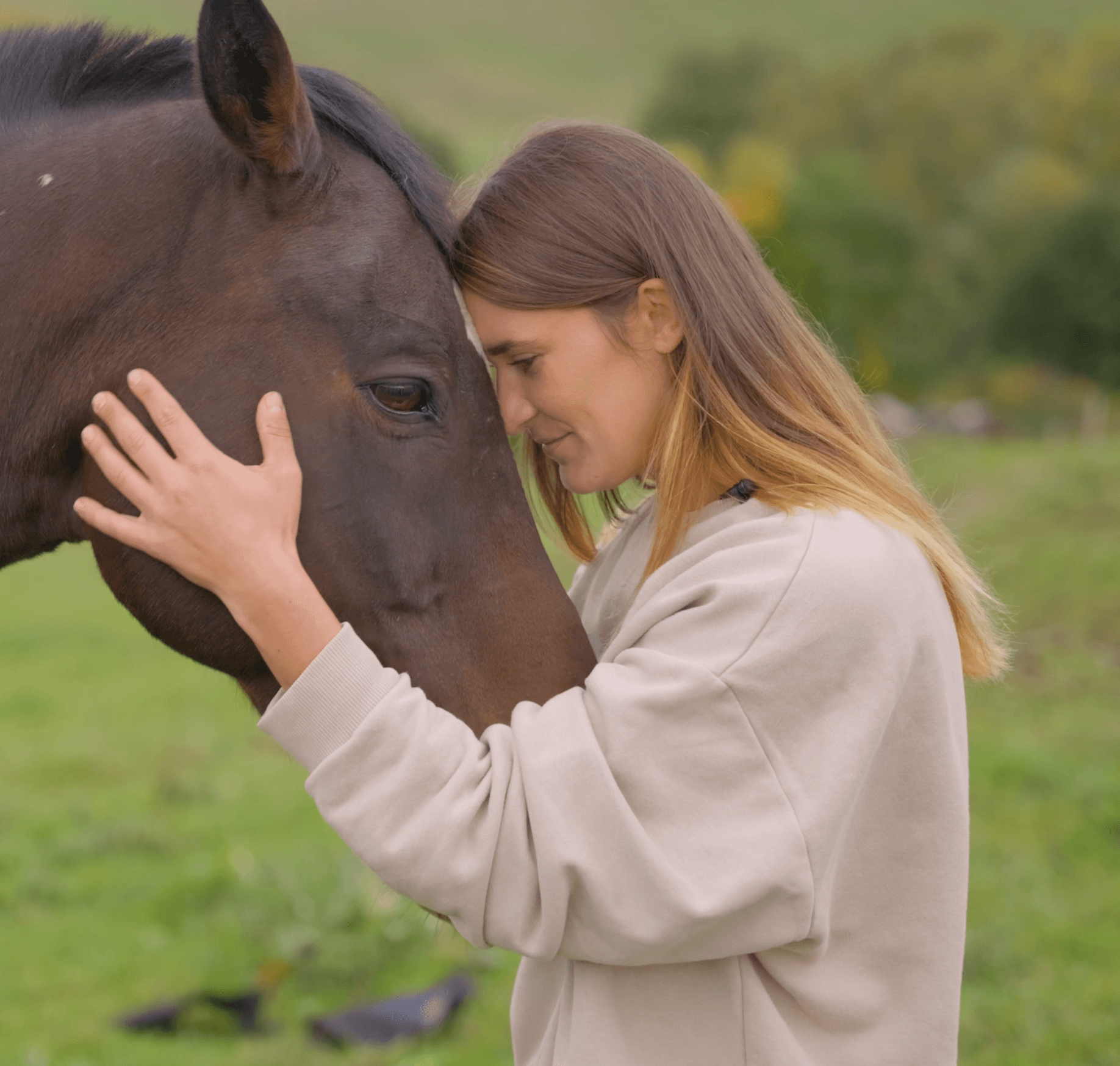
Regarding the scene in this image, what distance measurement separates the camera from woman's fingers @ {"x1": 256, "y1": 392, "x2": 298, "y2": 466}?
1.67m

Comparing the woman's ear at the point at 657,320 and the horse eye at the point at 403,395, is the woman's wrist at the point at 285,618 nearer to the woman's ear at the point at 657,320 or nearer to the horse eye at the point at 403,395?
the horse eye at the point at 403,395

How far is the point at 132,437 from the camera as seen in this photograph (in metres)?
1.68

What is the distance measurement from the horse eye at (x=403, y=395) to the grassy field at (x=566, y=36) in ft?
227

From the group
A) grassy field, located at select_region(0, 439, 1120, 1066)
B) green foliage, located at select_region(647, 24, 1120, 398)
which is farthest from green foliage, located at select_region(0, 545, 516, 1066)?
green foliage, located at select_region(647, 24, 1120, 398)

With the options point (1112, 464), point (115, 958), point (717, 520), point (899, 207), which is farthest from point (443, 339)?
point (899, 207)

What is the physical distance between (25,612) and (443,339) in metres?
12.7

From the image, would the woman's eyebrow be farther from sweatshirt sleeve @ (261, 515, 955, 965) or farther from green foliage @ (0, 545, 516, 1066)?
green foliage @ (0, 545, 516, 1066)

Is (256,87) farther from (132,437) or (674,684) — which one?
(674,684)

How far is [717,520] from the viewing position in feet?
5.65

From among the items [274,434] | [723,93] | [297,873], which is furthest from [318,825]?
[723,93]

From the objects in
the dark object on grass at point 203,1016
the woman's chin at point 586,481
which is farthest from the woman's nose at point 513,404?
the dark object on grass at point 203,1016

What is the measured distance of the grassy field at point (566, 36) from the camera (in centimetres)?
7862

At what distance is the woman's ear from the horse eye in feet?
1.17

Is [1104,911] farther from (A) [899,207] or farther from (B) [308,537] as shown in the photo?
(A) [899,207]
